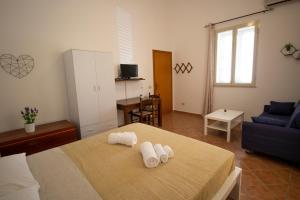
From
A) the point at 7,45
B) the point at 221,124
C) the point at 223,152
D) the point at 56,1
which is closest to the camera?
the point at 223,152

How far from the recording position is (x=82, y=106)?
2.89 metres

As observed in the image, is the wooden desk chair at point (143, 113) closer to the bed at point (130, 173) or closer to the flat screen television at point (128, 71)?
the flat screen television at point (128, 71)

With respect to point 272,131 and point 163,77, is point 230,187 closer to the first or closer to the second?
point 272,131

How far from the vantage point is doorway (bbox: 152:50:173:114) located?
4730mm

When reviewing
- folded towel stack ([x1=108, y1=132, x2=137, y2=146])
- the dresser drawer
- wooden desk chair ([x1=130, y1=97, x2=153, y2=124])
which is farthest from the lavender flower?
wooden desk chair ([x1=130, y1=97, x2=153, y2=124])

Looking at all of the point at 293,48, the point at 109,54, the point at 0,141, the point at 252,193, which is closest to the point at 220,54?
the point at 293,48

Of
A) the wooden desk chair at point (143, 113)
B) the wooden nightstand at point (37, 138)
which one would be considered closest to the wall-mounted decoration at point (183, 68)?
the wooden desk chair at point (143, 113)

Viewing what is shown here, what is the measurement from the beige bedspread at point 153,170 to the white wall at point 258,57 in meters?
2.91

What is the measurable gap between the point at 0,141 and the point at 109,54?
219 centimetres

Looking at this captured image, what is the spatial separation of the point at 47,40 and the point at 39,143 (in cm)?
176

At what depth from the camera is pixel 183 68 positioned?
5012mm

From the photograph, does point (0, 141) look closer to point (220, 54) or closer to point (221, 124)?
point (221, 124)

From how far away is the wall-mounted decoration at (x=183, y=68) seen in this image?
4.83m

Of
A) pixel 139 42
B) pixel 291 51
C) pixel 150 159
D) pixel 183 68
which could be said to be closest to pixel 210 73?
pixel 183 68
